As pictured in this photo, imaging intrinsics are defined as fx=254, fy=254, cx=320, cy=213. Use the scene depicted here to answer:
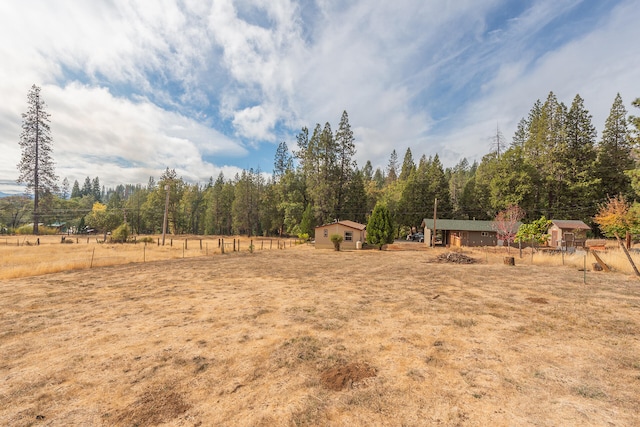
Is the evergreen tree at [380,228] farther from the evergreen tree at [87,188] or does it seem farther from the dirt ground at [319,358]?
the evergreen tree at [87,188]

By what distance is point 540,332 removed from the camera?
6875mm

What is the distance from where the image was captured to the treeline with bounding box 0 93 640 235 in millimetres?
42250

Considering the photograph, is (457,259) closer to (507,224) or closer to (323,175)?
(507,224)

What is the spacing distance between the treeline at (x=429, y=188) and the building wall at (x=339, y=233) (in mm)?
9701

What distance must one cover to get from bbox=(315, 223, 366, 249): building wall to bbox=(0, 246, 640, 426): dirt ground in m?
24.5

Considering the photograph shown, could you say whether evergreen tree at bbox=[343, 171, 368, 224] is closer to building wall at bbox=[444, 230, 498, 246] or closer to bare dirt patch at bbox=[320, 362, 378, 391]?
building wall at bbox=[444, 230, 498, 246]

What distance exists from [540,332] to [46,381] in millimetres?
11240

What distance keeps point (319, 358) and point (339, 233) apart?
30.4m

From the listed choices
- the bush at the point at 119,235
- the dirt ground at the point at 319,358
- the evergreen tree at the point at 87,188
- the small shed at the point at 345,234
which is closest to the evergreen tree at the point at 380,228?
the small shed at the point at 345,234

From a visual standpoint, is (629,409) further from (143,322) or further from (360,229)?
(360,229)

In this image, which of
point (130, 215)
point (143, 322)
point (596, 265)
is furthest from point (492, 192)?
point (130, 215)

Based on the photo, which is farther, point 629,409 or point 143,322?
point 143,322

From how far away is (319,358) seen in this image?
5.54 m

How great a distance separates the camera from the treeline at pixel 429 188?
42250 millimetres
